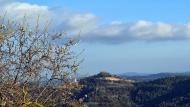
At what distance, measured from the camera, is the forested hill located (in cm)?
13600

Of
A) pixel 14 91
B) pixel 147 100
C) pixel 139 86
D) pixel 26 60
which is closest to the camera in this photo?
pixel 14 91

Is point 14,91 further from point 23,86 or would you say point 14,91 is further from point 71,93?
point 71,93

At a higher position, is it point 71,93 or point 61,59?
point 61,59

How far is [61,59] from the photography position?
1361 centimetres

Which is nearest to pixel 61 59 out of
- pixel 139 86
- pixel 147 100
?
pixel 147 100

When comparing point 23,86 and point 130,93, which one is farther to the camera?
point 130,93

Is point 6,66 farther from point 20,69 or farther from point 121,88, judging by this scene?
point 121,88

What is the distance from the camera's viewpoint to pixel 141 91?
162125 mm

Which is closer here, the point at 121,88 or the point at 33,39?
the point at 33,39

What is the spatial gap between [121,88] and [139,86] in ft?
25.4

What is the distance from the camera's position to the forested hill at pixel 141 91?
13600 centimetres

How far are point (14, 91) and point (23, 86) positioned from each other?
0.61 metres

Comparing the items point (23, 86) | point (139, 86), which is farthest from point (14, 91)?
point (139, 86)

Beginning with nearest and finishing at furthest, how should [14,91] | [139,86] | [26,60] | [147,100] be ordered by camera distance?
[14,91] → [26,60] → [147,100] → [139,86]
